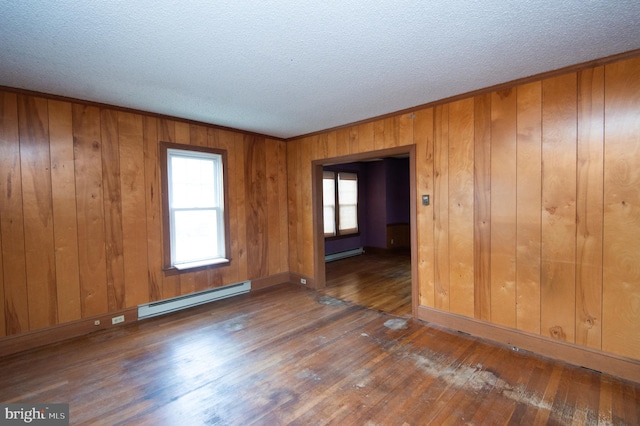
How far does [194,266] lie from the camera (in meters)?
3.98

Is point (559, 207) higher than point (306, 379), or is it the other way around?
point (559, 207)

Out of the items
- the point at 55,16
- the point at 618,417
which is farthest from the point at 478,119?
the point at 55,16

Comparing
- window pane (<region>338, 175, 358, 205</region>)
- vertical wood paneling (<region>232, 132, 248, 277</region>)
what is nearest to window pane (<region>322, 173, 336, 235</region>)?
window pane (<region>338, 175, 358, 205</region>)

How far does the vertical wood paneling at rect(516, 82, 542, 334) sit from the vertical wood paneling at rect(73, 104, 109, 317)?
461cm

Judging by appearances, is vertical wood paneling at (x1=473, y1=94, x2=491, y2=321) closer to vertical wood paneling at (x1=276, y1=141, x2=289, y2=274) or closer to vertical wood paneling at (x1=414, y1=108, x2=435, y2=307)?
vertical wood paneling at (x1=414, y1=108, x2=435, y2=307)

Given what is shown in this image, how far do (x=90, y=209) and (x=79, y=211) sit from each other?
0.10 metres

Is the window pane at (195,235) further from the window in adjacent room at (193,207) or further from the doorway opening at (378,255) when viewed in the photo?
the doorway opening at (378,255)

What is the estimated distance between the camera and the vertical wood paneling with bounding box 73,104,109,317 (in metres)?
3.23

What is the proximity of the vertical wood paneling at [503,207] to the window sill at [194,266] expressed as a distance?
3.58m

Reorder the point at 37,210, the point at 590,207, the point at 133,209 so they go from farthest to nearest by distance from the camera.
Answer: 1. the point at 133,209
2. the point at 37,210
3. the point at 590,207

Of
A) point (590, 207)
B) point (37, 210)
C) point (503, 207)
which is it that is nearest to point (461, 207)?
point (503, 207)

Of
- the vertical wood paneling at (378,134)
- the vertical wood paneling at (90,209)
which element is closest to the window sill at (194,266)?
the vertical wood paneling at (90,209)

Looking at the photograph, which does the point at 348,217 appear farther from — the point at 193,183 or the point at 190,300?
the point at 190,300

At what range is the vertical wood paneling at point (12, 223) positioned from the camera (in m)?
2.80
